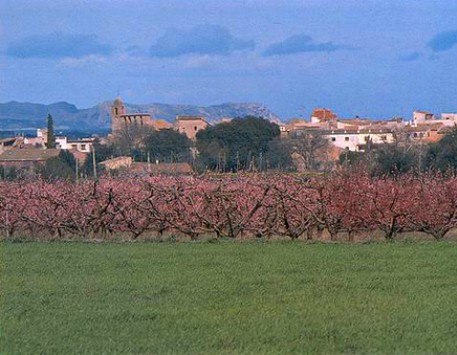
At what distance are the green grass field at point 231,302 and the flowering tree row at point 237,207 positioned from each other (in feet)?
17.0

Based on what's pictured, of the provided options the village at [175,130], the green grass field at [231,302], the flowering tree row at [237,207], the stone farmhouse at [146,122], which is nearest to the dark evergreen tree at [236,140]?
the village at [175,130]

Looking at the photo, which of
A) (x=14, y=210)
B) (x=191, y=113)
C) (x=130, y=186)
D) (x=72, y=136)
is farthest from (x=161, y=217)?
(x=191, y=113)

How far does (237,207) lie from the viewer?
25.3m

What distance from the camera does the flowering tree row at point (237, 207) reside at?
2475 centimetres

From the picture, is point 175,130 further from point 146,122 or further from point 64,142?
point 146,122

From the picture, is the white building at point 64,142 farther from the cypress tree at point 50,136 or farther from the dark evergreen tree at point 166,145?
the dark evergreen tree at point 166,145

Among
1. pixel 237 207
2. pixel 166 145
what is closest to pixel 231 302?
pixel 237 207

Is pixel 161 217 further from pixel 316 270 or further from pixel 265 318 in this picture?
pixel 265 318

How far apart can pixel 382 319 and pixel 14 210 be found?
57.9ft

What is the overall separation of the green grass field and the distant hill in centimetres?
3786

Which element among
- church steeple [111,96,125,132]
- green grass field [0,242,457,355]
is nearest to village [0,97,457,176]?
church steeple [111,96,125,132]

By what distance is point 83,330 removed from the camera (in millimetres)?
10273

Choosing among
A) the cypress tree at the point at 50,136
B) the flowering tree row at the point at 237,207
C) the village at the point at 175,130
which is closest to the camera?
the flowering tree row at the point at 237,207

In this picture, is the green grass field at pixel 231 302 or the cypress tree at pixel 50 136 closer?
the green grass field at pixel 231 302
